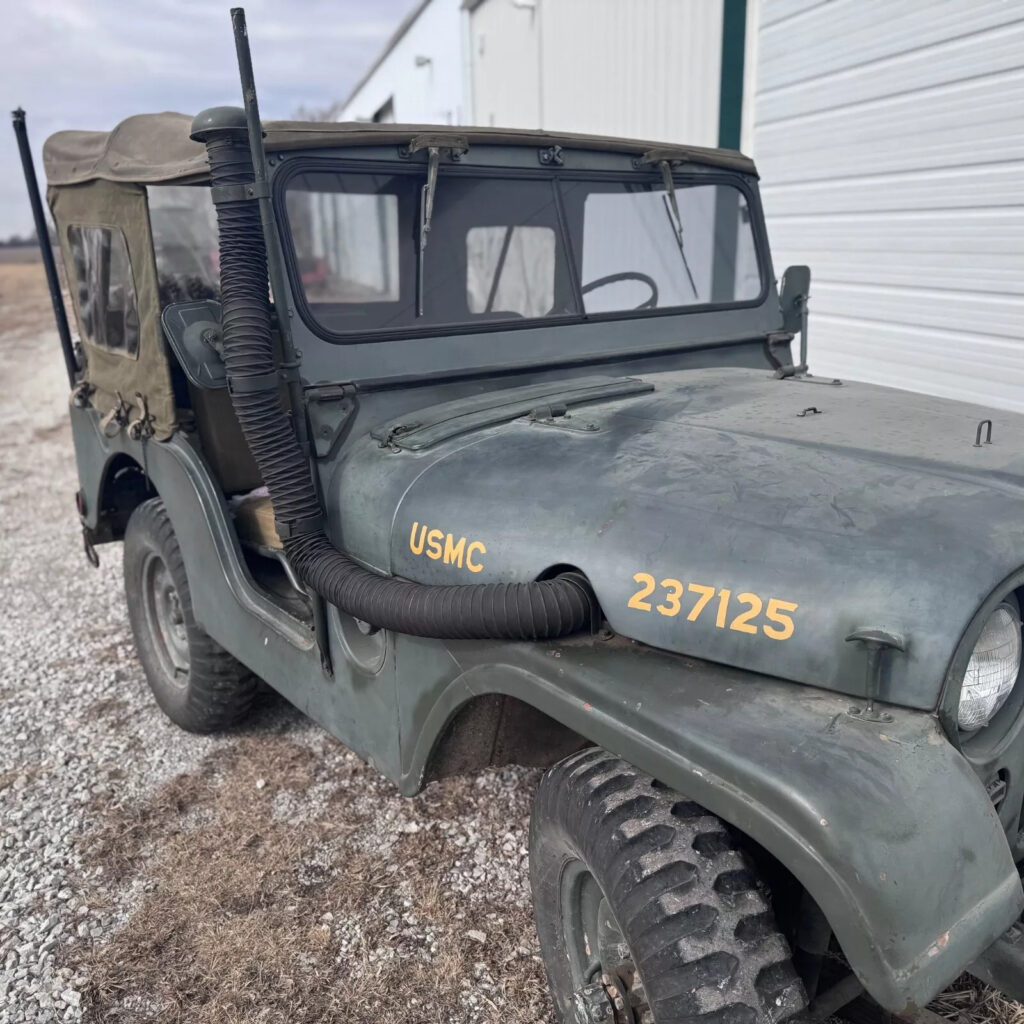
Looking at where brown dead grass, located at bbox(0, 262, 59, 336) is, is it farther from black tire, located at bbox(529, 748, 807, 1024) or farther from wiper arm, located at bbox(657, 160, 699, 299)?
black tire, located at bbox(529, 748, 807, 1024)

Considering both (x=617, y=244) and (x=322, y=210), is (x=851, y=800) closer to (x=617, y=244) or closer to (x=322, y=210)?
(x=617, y=244)

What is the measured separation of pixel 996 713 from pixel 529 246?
1.93 m

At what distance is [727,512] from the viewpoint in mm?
1811

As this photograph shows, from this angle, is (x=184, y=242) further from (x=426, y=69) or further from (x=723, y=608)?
(x=426, y=69)

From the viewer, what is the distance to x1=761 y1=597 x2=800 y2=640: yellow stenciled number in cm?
166

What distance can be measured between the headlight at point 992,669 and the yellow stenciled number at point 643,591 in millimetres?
569

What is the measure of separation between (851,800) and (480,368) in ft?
5.60

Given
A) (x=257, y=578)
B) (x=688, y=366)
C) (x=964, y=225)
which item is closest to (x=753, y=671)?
(x=688, y=366)

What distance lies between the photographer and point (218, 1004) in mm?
2348

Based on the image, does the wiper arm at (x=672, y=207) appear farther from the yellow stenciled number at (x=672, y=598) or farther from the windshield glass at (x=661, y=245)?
the yellow stenciled number at (x=672, y=598)

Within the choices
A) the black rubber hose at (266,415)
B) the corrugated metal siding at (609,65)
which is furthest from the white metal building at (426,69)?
the black rubber hose at (266,415)

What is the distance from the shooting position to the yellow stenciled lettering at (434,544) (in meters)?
2.15

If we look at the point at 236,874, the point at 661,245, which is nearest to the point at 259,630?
the point at 236,874

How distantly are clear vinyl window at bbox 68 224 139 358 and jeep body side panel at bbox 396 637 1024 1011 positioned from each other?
90.2 inches
